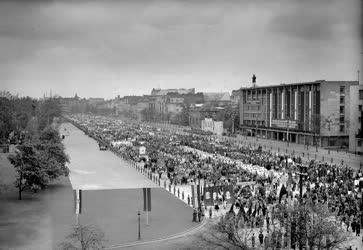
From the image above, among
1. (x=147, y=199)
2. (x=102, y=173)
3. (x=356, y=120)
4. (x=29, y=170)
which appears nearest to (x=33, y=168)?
(x=29, y=170)

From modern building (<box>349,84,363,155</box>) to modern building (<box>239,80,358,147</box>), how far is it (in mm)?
9139

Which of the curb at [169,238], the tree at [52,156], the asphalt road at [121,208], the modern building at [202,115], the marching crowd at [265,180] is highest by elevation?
the modern building at [202,115]

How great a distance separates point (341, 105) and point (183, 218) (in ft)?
185

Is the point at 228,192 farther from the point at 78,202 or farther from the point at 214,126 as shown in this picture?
the point at 214,126

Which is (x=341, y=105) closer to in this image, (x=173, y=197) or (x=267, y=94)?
(x=267, y=94)

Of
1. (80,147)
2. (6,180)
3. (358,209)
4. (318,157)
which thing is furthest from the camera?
(80,147)

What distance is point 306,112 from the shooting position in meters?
82.3

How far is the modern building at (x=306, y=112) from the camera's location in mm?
77438

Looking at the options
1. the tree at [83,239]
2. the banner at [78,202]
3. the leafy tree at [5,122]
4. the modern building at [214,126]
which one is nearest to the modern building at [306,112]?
the modern building at [214,126]

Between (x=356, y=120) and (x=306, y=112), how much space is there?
55.8 ft

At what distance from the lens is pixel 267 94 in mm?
96188

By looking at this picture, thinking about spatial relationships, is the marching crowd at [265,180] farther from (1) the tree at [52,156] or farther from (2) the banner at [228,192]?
(1) the tree at [52,156]

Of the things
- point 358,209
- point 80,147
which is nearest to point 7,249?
point 358,209

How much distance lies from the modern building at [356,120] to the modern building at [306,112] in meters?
9.14
